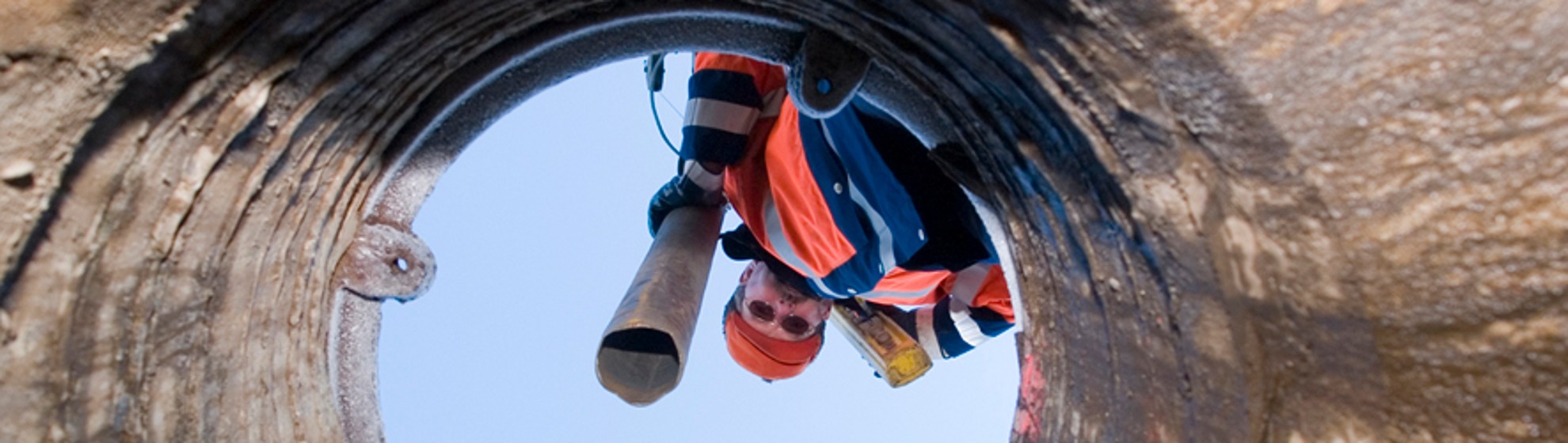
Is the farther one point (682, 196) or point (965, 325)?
point (965, 325)

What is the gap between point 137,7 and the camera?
0.63m

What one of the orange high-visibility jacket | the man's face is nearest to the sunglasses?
the man's face

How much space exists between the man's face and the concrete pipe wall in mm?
1737

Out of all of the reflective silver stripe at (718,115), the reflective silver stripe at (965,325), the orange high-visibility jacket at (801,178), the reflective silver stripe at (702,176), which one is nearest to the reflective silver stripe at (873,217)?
the orange high-visibility jacket at (801,178)

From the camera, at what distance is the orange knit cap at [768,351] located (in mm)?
3039

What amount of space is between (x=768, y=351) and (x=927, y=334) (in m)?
0.60

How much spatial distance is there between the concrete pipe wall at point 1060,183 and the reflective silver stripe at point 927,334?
5.99 feet

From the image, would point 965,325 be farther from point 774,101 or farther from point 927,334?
point 774,101

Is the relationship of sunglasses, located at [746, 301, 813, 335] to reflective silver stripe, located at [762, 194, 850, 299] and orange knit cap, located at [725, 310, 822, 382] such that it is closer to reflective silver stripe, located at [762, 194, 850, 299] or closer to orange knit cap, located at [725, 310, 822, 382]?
orange knit cap, located at [725, 310, 822, 382]

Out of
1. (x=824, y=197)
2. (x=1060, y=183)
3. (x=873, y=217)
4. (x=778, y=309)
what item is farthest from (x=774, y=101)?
(x=1060, y=183)

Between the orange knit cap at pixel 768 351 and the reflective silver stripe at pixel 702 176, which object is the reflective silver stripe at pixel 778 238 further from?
the orange knit cap at pixel 768 351

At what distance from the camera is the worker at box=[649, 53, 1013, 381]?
2033mm

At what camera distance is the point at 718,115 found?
2.20 meters

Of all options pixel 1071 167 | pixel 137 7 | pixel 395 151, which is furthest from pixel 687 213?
pixel 137 7
